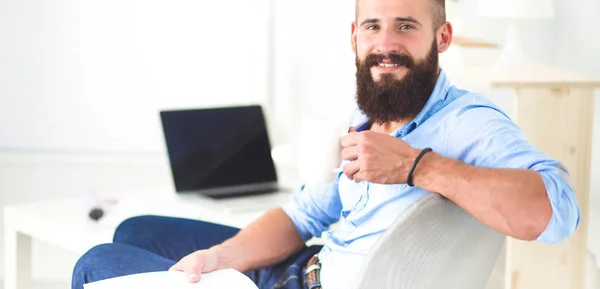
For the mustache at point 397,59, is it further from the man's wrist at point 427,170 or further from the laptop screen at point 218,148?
the laptop screen at point 218,148

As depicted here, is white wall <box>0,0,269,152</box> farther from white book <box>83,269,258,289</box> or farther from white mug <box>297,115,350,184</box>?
white book <box>83,269,258,289</box>

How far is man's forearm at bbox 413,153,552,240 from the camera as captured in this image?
1.46 meters

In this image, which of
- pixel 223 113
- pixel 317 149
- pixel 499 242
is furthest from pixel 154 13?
pixel 499 242

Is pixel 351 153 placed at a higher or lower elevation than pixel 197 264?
higher

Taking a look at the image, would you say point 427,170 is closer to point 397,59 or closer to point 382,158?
point 382,158

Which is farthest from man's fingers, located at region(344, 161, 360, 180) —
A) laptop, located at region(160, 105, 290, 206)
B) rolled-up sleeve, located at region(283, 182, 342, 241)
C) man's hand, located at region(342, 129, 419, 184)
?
laptop, located at region(160, 105, 290, 206)

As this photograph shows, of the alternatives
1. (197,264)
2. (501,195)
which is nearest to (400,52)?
(501,195)

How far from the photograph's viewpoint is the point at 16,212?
255 centimetres

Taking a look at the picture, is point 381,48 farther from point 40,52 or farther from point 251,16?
point 40,52

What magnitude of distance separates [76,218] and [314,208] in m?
0.74

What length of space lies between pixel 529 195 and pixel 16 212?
1546 millimetres

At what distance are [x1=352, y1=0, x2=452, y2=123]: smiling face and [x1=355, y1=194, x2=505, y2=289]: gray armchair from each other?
0.93 feet

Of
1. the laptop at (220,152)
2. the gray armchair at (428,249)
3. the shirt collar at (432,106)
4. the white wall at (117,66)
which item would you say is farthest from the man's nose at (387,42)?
the white wall at (117,66)

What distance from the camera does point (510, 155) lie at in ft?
5.01
